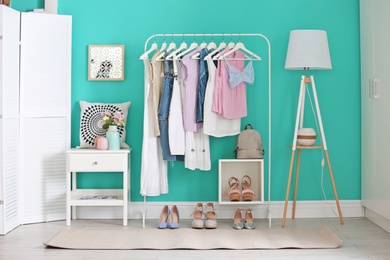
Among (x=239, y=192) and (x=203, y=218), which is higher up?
(x=239, y=192)

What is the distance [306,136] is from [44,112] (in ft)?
7.39

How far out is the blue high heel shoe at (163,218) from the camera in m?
4.85

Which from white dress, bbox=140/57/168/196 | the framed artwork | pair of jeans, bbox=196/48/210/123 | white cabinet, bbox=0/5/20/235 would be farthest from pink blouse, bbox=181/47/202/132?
white cabinet, bbox=0/5/20/235

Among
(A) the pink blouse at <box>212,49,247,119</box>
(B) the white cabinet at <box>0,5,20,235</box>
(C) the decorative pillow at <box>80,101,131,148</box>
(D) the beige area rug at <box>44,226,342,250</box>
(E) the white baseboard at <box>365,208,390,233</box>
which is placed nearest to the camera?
(D) the beige area rug at <box>44,226,342,250</box>

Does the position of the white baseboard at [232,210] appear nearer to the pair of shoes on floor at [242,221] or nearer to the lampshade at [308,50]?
the pair of shoes on floor at [242,221]

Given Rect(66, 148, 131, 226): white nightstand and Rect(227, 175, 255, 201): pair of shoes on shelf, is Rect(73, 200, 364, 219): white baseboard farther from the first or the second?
Rect(66, 148, 131, 226): white nightstand

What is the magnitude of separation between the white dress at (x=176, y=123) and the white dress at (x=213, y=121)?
0.70ft

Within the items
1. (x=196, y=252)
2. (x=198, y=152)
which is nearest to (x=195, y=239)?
(x=196, y=252)

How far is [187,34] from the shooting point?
17.1 feet

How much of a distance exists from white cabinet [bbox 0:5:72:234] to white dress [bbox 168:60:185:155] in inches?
37.2

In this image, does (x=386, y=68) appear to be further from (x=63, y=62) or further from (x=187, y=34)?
(x=63, y=62)

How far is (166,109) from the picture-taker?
5.01 metres

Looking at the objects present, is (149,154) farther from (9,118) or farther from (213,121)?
(9,118)

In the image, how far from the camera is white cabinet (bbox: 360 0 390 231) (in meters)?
4.69
